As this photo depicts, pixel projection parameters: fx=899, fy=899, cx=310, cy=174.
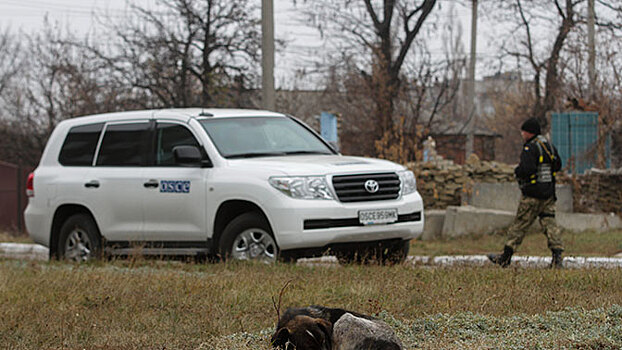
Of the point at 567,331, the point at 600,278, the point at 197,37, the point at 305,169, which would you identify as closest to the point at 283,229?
the point at 305,169

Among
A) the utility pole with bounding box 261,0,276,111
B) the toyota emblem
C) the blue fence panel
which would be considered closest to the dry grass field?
the toyota emblem

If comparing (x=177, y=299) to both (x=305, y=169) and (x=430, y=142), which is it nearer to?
(x=305, y=169)

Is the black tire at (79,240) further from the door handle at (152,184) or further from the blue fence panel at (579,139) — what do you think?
the blue fence panel at (579,139)

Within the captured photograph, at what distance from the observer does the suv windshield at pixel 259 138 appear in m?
9.92

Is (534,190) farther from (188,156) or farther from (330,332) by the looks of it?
(330,332)

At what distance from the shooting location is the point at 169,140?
10.4 metres

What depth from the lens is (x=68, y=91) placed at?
89.1ft

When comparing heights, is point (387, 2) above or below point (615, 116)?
above

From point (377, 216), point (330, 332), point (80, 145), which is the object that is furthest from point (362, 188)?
point (330, 332)

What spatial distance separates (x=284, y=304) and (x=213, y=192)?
3103 millimetres

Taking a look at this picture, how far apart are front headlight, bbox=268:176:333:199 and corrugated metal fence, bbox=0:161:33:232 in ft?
57.0

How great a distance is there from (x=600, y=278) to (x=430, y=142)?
38.3ft

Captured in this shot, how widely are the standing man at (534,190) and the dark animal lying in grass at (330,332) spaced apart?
5.46 meters

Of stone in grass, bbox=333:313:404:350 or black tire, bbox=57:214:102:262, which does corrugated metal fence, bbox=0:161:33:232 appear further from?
stone in grass, bbox=333:313:404:350
